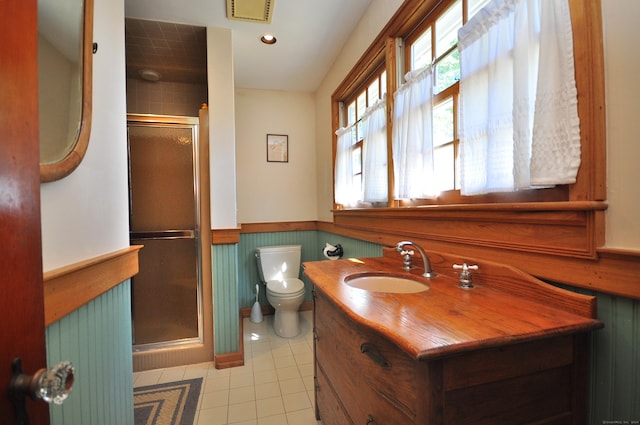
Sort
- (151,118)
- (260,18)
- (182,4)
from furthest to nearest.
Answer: (151,118) → (260,18) → (182,4)

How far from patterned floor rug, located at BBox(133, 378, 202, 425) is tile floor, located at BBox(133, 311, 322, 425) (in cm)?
5

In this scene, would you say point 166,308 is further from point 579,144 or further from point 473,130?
point 579,144

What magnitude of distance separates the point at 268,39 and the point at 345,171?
1.24 meters

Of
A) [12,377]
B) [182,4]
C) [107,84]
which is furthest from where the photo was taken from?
[182,4]

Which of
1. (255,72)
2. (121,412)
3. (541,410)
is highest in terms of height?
(255,72)

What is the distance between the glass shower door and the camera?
6.93 ft

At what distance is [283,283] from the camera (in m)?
2.63

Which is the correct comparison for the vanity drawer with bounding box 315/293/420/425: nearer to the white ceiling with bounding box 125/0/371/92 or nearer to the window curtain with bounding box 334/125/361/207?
the window curtain with bounding box 334/125/361/207

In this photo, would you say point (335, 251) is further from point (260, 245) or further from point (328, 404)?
point (328, 404)

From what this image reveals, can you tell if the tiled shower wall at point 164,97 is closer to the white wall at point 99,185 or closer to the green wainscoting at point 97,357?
the white wall at point 99,185

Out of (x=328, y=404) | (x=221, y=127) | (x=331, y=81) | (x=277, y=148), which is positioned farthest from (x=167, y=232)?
(x=331, y=81)

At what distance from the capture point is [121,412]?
3.60 feet

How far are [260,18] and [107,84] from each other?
1.31 metres

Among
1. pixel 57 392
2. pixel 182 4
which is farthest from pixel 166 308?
pixel 182 4
